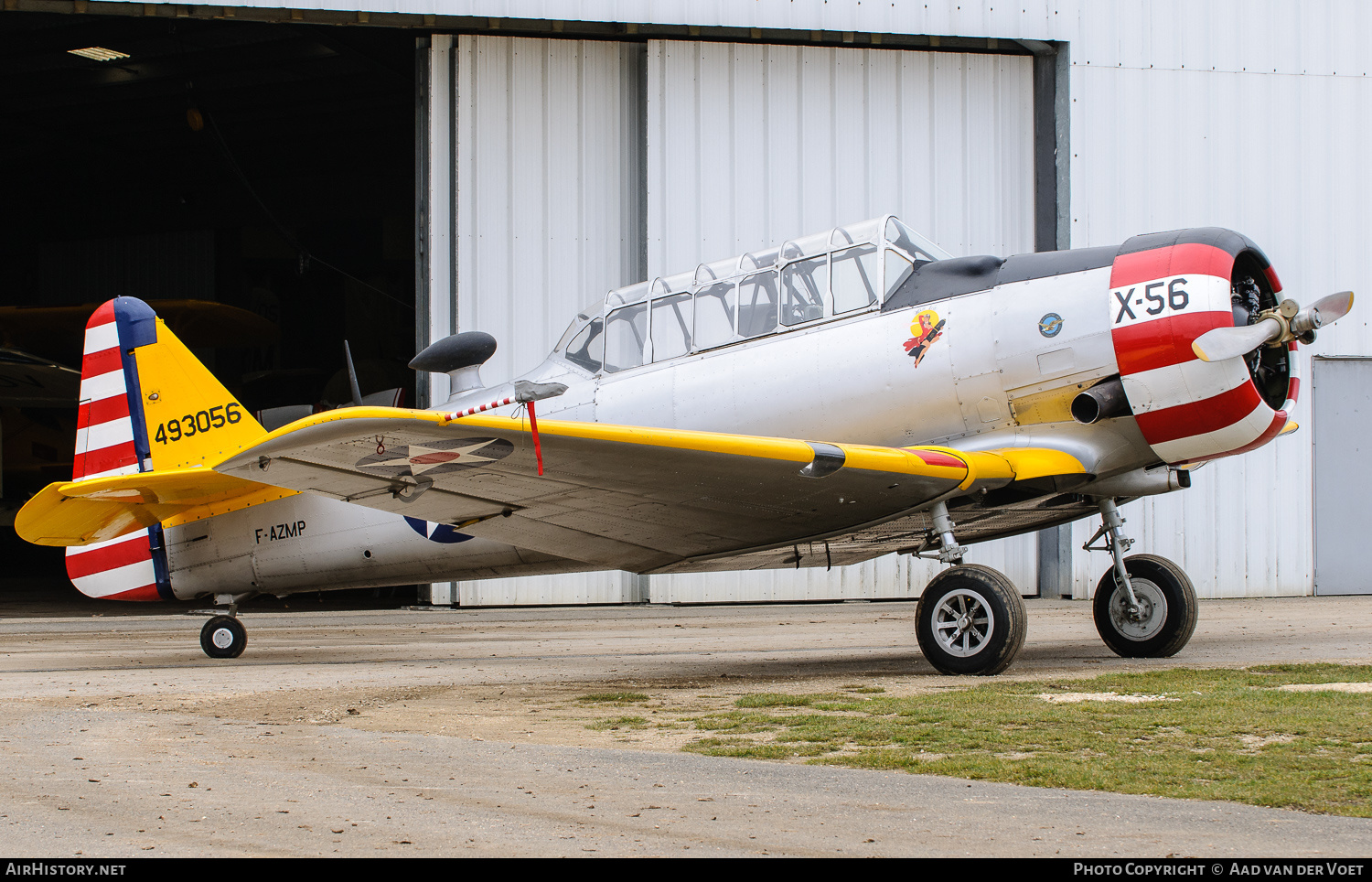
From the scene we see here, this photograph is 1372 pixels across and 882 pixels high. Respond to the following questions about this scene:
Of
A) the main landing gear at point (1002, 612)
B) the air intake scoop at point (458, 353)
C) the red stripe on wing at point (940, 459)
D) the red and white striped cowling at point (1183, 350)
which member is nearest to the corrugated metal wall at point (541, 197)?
the air intake scoop at point (458, 353)

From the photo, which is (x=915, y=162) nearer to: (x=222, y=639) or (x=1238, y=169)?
(x=1238, y=169)

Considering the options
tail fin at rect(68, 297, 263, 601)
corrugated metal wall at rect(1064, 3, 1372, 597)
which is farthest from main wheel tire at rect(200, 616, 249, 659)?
corrugated metal wall at rect(1064, 3, 1372, 597)

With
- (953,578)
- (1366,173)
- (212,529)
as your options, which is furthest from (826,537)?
(1366,173)

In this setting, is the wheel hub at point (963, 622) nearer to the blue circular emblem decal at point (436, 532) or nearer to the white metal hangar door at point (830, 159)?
the blue circular emblem decal at point (436, 532)

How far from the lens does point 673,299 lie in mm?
8086

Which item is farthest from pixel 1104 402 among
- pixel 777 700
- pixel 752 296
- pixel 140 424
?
pixel 140 424

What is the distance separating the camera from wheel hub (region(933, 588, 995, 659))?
6.39 metres

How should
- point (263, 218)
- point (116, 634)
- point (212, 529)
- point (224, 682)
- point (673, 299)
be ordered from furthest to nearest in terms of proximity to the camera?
point (263, 218), point (116, 634), point (212, 529), point (673, 299), point (224, 682)

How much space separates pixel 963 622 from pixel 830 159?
30.0 feet

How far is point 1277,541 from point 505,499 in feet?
37.8

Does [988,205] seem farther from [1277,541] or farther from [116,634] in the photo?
[116,634]

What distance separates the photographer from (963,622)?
6.46 meters

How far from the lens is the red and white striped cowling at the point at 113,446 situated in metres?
8.77

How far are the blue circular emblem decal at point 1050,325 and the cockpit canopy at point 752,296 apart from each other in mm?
1019
